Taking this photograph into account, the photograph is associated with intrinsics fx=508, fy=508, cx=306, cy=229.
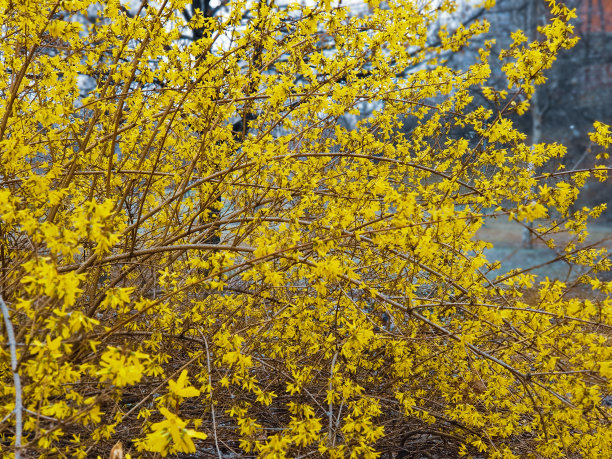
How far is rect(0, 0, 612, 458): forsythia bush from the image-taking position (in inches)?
83.8

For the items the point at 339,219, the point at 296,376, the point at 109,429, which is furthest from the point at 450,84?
the point at 109,429

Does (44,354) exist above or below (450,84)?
below

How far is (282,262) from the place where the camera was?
3.25 m

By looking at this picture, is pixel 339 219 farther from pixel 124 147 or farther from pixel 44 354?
pixel 124 147

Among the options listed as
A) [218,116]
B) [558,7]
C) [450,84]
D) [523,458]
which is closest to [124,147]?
[218,116]

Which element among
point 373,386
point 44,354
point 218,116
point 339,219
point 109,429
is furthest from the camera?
point 373,386

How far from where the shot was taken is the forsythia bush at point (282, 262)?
6.98 ft

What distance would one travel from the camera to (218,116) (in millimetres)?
2854

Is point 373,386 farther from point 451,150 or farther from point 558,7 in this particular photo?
point 558,7

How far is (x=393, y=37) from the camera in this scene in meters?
2.96

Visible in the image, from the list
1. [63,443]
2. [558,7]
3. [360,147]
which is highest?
[558,7]

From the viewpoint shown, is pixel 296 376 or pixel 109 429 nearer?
pixel 109 429

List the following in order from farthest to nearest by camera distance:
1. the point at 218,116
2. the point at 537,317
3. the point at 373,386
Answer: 1. the point at 373,386
2. the point at 218,116
3. the point at 537,317

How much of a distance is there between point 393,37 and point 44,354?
242cm
